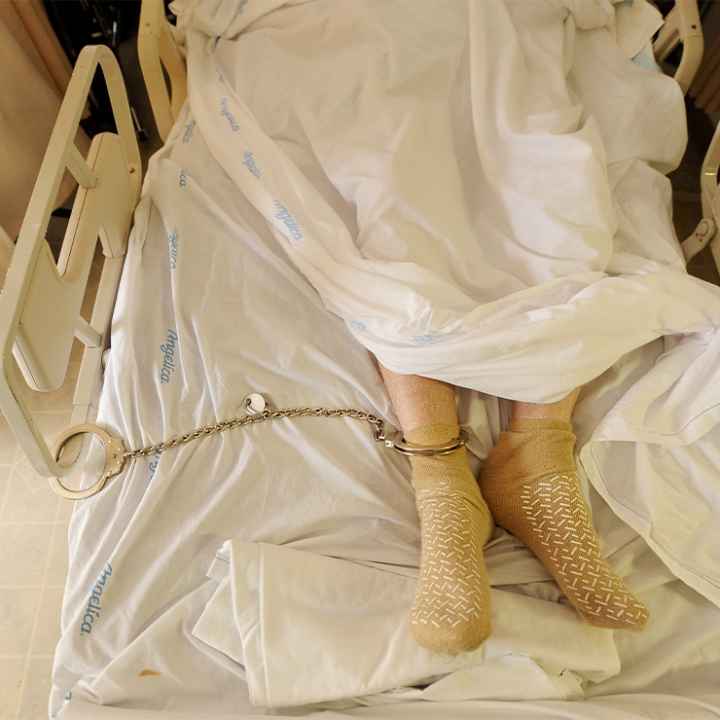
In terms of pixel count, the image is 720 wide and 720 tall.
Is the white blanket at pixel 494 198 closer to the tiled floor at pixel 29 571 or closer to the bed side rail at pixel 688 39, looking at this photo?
the bed side rail at pixel 688 39

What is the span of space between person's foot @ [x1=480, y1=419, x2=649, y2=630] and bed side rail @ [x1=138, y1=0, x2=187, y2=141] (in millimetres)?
814

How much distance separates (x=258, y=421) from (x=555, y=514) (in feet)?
1.29

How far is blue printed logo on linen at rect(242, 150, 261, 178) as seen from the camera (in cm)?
107

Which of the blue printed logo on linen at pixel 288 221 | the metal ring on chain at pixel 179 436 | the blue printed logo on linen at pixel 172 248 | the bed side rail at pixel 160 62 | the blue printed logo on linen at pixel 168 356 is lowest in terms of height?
the metal ring on chain at pixel 179 436

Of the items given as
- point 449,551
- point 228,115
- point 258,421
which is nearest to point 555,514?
point 449,551

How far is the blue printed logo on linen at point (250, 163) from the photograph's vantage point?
1066 mm

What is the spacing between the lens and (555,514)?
0.81m

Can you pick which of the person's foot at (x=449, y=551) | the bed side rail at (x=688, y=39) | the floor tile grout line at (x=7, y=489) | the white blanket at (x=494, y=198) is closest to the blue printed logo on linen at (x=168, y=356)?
the white blanket at (x=494, y=198)

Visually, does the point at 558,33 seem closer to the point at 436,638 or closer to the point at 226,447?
the point at 226,447

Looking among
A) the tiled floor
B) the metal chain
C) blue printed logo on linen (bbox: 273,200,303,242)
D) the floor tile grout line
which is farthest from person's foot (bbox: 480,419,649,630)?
the floor tile grout line

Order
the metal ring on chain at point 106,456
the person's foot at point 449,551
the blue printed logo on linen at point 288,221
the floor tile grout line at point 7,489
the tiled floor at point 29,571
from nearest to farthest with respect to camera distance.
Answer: the person's foot at point 449,551 < the metal ring on chain at point 106,456 < the blue printed logo on linen at point 288,221 < the tiled floor at point 29,571 < the floor tile grout line at point 7,489

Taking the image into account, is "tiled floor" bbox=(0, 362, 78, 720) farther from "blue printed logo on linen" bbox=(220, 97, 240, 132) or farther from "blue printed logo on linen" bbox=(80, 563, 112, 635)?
"blue printed logo on linen" bbox=(220, 97, 240, 132)

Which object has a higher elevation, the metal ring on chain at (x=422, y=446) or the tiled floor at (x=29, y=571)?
the metal ring on chain at (x=422, y=446)

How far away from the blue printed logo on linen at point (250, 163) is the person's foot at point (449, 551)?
19.3 inches
